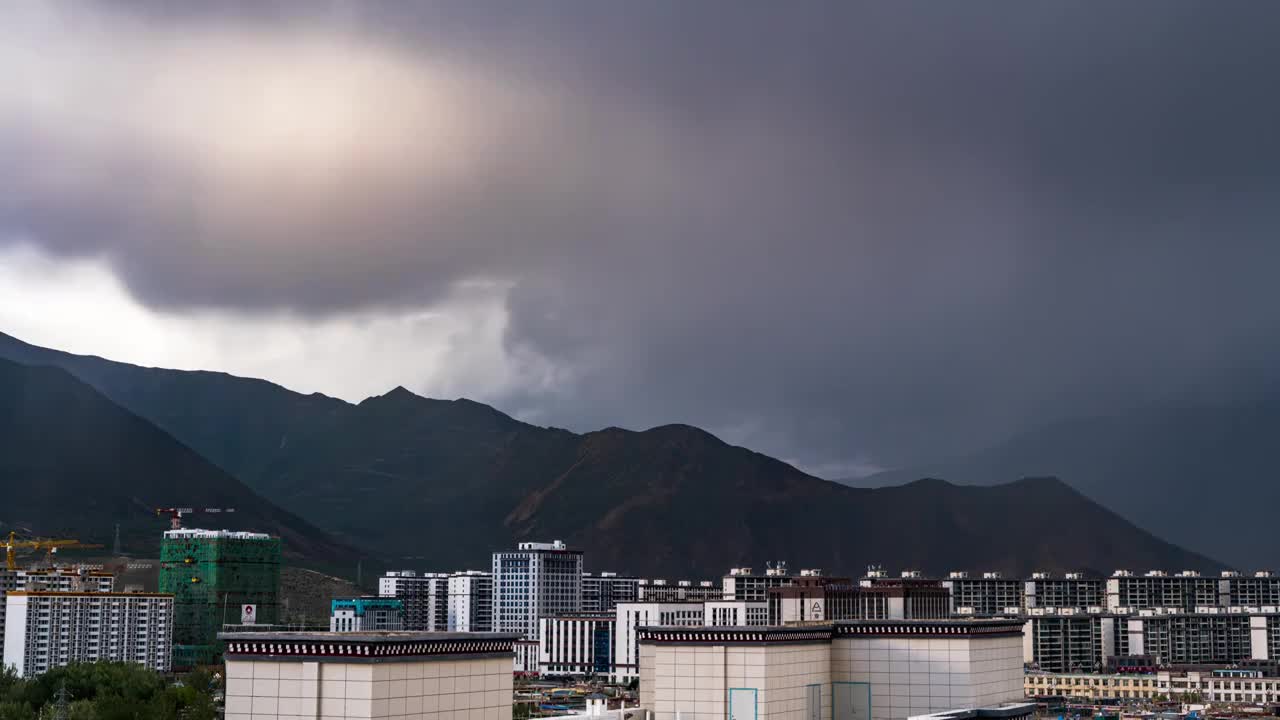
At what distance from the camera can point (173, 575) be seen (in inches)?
7761

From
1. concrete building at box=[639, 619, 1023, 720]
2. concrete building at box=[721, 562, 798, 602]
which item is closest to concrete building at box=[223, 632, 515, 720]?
concrete building at box=[639, 619, 1023, 720]

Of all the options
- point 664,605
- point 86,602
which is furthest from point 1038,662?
point 86,602

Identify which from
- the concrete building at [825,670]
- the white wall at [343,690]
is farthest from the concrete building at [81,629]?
the white wall at [343,690]

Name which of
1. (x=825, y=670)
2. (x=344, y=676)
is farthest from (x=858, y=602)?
(x=344, y=676)

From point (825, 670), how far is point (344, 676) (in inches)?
788

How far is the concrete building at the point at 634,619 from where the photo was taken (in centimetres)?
18688

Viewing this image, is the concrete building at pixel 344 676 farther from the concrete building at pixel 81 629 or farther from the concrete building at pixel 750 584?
the concrete building at pixel 750 584

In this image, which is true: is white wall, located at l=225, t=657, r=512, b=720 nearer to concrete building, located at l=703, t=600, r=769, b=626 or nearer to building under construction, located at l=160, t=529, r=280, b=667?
concrete building, located at l=703, t=600, r=769, b=626

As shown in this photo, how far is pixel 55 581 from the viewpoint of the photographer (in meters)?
164

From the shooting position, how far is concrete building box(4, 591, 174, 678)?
5300 inches

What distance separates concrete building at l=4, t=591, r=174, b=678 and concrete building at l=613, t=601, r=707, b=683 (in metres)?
64.6

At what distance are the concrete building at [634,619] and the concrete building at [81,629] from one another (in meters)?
64.6

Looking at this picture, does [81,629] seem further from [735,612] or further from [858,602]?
[858,602]

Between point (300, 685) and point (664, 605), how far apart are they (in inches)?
6195
